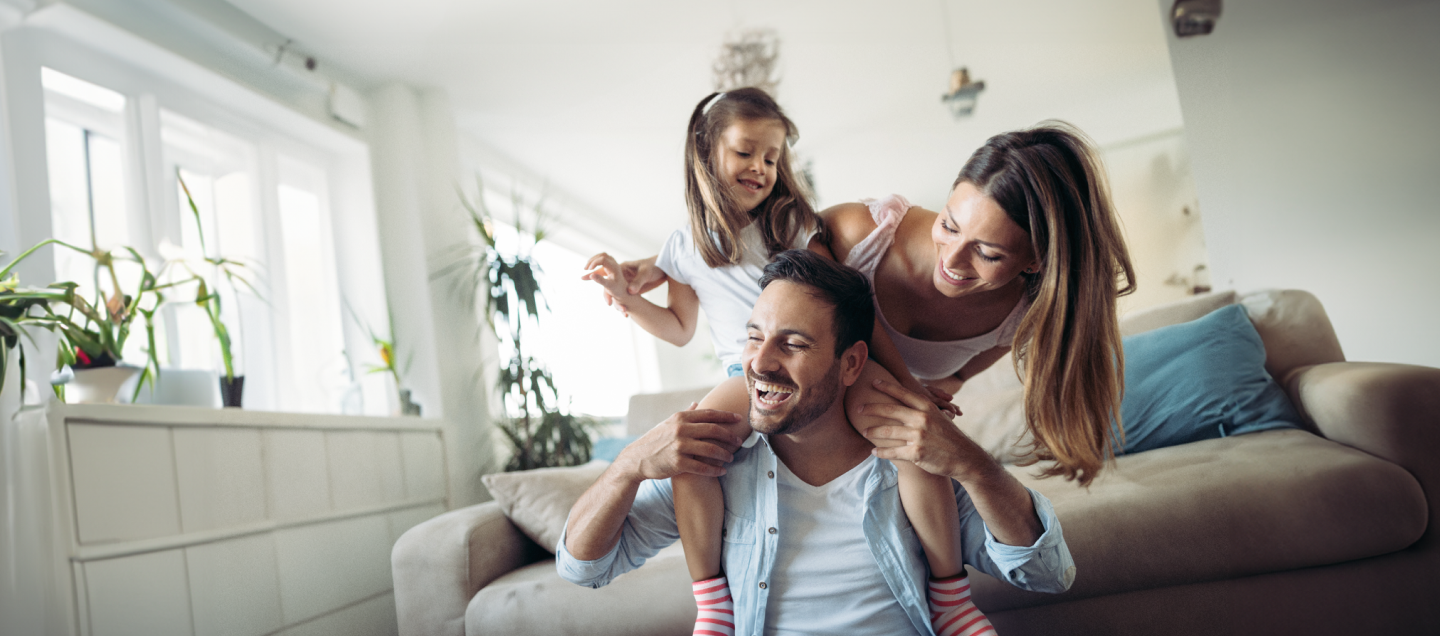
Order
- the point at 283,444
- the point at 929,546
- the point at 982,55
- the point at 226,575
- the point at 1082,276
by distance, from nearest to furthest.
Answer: the point at 1082,276
the point at 929,546
the point at 226,575
the point at 283,444
the point at 982,55

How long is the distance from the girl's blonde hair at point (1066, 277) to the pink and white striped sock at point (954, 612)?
0.23 meters

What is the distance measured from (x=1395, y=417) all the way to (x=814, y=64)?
9.81ft

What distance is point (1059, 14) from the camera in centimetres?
363

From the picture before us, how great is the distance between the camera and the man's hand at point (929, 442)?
1.14m

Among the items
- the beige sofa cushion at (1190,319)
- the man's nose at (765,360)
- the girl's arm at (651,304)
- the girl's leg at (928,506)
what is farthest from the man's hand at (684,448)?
the beige sofa cushion at (1190,319)

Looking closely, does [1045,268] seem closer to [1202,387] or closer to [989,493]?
[989,493]

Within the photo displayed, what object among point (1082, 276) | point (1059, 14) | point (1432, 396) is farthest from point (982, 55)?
point (1082, 276)

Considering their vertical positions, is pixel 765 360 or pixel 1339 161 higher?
pixel 1339 161

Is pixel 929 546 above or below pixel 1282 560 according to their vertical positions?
above

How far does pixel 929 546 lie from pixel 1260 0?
103 inches

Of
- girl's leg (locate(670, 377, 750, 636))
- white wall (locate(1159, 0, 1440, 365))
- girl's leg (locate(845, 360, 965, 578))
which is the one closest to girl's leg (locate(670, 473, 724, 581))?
girl's leg (locate(670, 377, 750, 636))

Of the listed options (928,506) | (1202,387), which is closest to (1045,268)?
(928,506)

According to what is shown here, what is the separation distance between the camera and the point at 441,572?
186 centimetres

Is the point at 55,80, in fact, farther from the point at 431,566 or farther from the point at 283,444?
the point at 431,566
